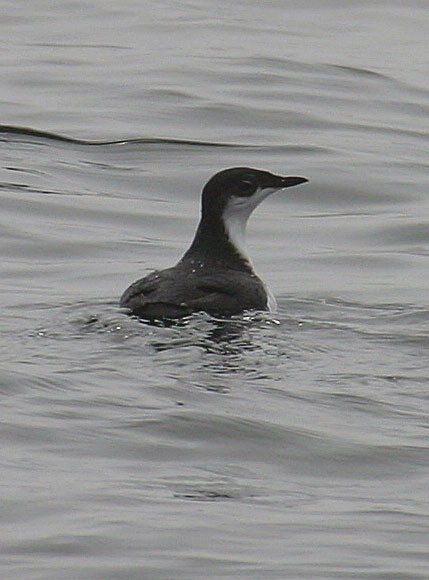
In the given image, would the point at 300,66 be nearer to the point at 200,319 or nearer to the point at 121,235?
the point at 121,235

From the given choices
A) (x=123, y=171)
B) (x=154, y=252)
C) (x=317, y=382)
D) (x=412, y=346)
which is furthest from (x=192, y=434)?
(x=123, y=171)

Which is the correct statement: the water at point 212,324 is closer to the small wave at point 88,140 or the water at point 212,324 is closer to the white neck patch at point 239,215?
the small wave at point 88,140

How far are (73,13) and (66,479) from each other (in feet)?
60.6

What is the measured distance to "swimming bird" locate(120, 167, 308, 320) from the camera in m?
11.1

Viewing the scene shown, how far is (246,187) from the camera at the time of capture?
12633 millimetres

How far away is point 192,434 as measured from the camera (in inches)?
377

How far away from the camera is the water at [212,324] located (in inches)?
322

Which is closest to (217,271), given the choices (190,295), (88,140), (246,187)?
(190,295)

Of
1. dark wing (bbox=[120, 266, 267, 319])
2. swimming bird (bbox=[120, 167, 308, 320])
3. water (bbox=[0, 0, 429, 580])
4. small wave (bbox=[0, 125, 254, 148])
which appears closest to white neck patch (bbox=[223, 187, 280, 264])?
swimming bird (bbox=[120, 167, 308, 320])

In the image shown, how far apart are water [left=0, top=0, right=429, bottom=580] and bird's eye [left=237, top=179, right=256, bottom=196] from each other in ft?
2.43

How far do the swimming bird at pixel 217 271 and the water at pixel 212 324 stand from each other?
0.16m

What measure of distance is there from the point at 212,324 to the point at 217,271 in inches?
39.6

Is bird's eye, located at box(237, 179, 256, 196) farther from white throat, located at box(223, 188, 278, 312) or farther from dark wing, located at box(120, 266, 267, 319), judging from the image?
dark wing, located at box(120, 266, 267, 319)

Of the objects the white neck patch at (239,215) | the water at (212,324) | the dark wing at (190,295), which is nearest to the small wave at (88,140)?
the water at (212,324)
